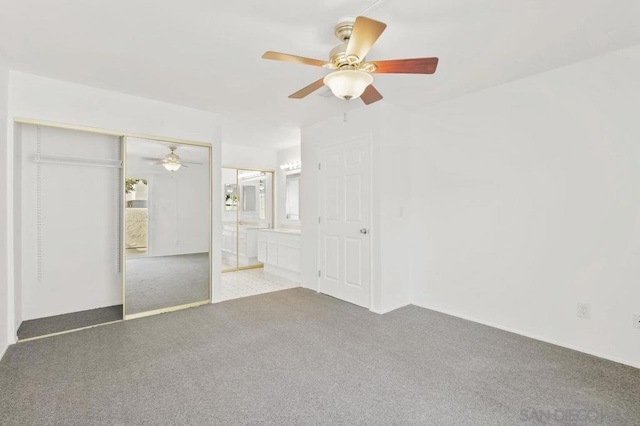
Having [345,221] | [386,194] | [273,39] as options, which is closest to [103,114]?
[273,39]

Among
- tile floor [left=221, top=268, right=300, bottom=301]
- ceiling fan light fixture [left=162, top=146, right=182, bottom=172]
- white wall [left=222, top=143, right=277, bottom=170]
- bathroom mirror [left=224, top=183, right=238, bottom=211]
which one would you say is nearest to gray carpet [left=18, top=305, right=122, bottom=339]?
tile floor [left=221, top=268, right=300, bottom=301]

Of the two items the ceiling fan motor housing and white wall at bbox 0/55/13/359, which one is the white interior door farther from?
white wall at bbox 0/55/13/359

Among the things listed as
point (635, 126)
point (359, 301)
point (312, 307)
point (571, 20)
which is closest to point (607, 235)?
point (635, 126)

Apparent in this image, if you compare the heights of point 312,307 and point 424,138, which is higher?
point 424,138

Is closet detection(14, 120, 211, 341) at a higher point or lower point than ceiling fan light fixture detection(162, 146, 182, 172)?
lower

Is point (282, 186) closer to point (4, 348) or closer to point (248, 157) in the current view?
point (248, 157)

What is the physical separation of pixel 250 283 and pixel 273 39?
3777 mm

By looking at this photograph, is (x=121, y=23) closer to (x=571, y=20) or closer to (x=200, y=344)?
(x=200, y=344)

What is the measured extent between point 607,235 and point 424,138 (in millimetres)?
1989

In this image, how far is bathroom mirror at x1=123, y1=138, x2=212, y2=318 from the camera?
355cm

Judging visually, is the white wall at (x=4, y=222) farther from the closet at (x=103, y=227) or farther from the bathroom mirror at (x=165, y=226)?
the bathroom mirror at (x=165, y=226)

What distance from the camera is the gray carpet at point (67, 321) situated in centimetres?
305

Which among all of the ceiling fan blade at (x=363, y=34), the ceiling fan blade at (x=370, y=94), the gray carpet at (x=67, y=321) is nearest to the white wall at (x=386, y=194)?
the ceiling fan blade at (x=370, y=94)

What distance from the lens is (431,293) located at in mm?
3814
